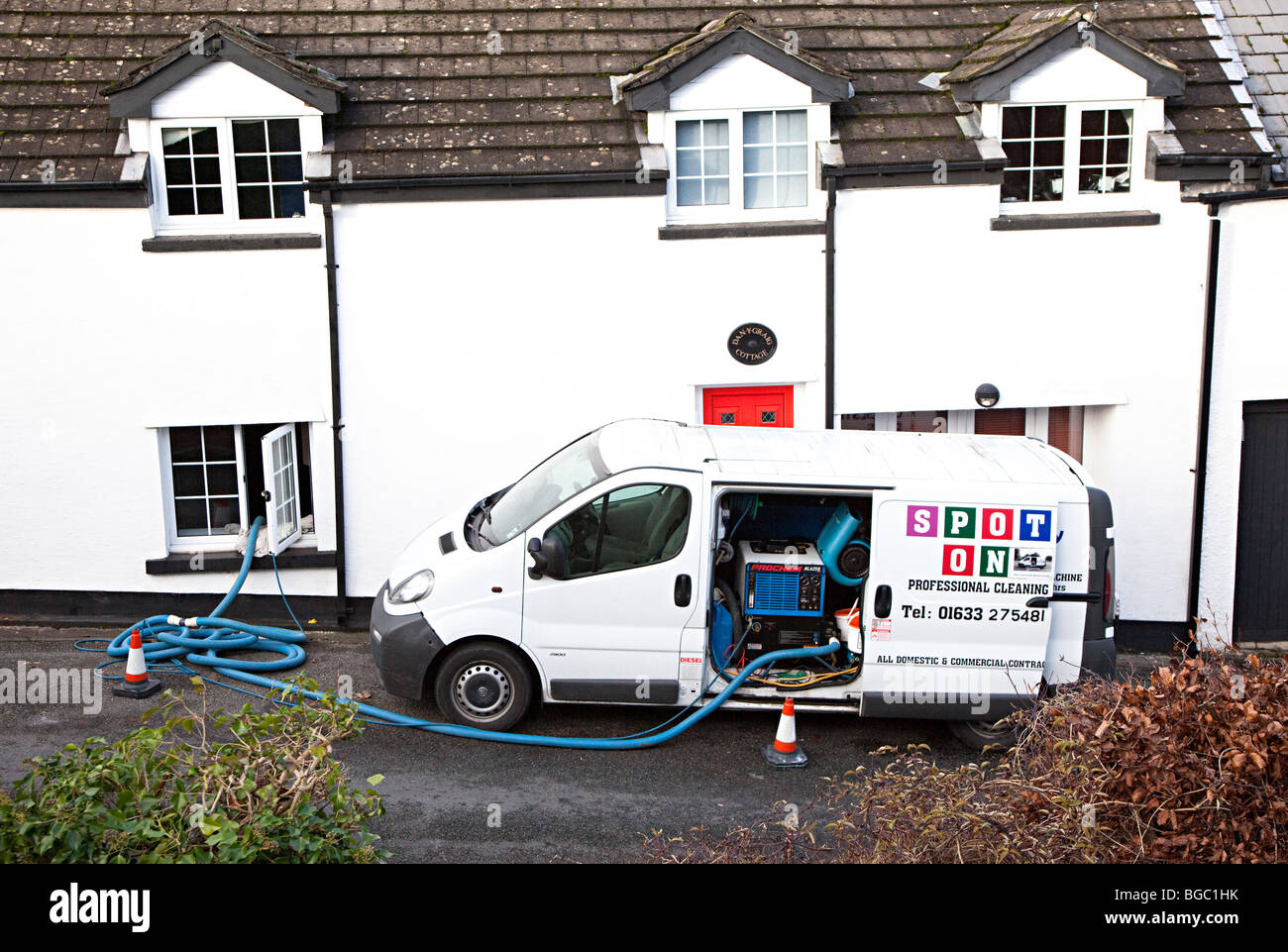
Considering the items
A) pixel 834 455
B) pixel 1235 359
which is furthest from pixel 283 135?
pixel 1235 359

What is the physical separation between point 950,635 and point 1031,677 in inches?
27.1

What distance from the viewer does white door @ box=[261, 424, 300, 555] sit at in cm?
1116

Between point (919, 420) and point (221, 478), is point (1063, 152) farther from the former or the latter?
point (221, 478)

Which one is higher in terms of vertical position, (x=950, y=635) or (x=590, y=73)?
(x=590, y=73)

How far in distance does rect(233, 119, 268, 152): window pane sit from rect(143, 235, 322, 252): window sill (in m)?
0.88

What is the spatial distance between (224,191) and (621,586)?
573cm

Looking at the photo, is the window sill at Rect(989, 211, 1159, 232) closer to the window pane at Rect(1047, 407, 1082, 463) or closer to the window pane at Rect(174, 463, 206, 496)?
the window pane at Rect(1047, 407, 1082, 463)

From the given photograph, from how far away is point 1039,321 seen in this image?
1184cm

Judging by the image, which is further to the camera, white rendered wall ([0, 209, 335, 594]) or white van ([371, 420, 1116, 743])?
white rendered wall ([0, 209, 335, 594])

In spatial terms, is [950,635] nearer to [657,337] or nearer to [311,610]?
[657,337]

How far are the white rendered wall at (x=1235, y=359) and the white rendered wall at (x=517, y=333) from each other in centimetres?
386

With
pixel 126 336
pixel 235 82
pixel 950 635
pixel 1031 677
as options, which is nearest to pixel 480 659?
pixel 950 635

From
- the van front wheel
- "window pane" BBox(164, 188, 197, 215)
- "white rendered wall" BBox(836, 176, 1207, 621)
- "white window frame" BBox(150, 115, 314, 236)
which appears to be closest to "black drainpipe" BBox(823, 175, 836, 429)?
"white rendered wall" BBox(836, 176, 1207, 621)

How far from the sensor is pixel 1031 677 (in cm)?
896
